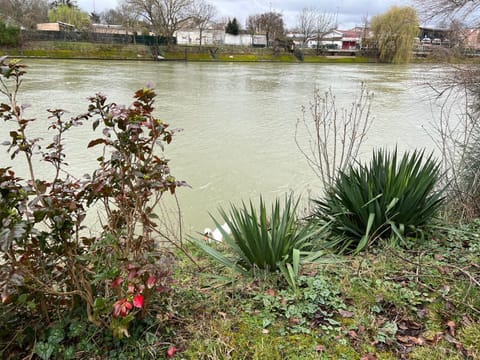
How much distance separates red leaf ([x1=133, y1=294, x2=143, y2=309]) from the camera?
4.88 ft

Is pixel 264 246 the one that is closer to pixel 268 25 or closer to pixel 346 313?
pixel 346 313

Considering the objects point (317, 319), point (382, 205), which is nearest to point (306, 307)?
point (317, 319)

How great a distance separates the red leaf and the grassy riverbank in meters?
35.9

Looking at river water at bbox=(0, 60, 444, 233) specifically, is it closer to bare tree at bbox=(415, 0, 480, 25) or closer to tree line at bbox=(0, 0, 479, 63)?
bare tree at bbox=(415, 0, 480, 25)

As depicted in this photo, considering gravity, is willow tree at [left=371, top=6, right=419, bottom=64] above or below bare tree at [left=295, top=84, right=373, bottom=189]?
above

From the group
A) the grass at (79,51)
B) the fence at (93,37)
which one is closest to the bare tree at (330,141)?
the grass at (79,51)

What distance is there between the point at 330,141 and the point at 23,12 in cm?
4995

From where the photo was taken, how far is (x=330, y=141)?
7.53m

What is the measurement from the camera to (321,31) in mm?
55625

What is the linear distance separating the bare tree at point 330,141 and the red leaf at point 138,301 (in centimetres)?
218

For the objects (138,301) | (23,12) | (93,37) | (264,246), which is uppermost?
(23,12)

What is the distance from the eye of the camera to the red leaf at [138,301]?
1488 millimetres

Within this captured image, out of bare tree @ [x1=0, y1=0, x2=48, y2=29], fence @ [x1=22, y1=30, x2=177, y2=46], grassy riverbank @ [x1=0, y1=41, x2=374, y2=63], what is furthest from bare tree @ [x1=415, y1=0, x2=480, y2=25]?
bare tree @ [x1=0, y1=0, x2=48, y2=29]

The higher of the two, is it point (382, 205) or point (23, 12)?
point (23, 12)
